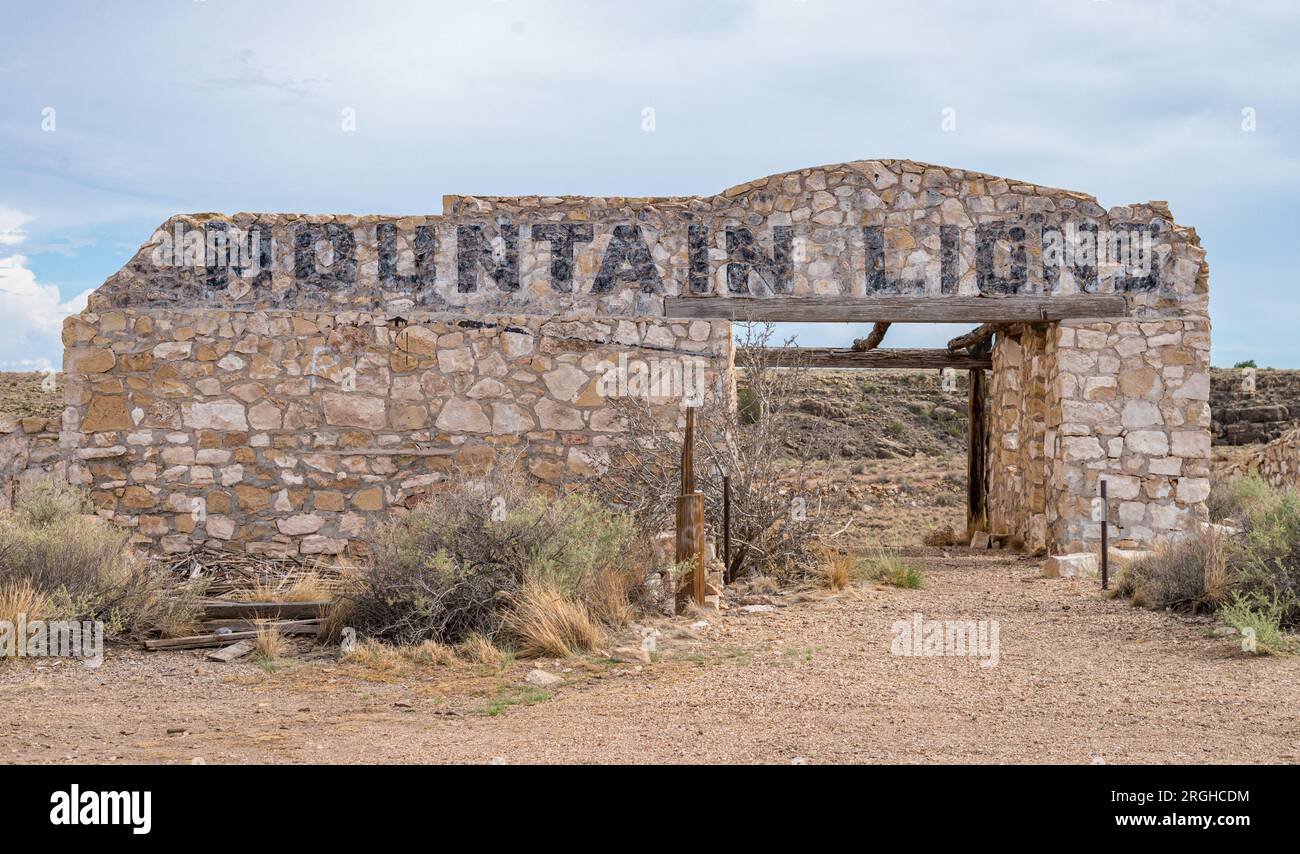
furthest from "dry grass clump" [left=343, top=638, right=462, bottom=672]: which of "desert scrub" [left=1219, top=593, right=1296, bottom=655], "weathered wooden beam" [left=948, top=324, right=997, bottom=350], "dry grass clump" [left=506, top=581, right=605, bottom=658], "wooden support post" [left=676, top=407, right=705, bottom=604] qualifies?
"weathered wooden beam" [left=948, top=324, right=997, bottom=350]

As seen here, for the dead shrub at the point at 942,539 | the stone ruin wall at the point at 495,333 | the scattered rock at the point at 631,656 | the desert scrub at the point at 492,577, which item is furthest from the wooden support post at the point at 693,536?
the dead shrub at the point at 942,539

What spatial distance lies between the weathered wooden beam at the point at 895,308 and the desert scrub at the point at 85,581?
5.38 m

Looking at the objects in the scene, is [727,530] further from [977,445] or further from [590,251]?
[977,445]

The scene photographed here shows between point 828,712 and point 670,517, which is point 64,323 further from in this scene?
point 828,712

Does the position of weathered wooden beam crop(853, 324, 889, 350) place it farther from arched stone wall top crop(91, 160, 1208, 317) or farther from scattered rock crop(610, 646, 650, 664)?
scattered rock crop(610, 646, 650, 664)

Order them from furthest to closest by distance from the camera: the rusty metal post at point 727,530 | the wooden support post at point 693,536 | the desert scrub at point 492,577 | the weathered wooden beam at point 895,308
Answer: the weathered wooden beam at point 895,308, the rusty metal post at point 727,530, the wooden support post at point 693,536, the desert scrub at point 492,577

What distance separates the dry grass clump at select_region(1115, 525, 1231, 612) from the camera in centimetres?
768

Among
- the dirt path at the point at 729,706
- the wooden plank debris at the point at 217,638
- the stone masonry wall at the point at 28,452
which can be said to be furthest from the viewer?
the stone masonry wall at the point at 28,452

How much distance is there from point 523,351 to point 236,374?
9.33ft

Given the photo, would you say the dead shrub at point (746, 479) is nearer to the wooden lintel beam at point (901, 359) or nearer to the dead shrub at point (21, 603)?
the dead shrub at point (21, 603)

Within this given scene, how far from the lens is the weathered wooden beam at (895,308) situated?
35.9 ft

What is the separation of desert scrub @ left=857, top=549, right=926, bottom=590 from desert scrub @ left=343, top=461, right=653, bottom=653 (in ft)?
10.6

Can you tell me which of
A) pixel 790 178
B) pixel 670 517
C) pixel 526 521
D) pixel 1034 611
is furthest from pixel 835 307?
pixel 526 521

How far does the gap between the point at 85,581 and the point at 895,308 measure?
298 inches
